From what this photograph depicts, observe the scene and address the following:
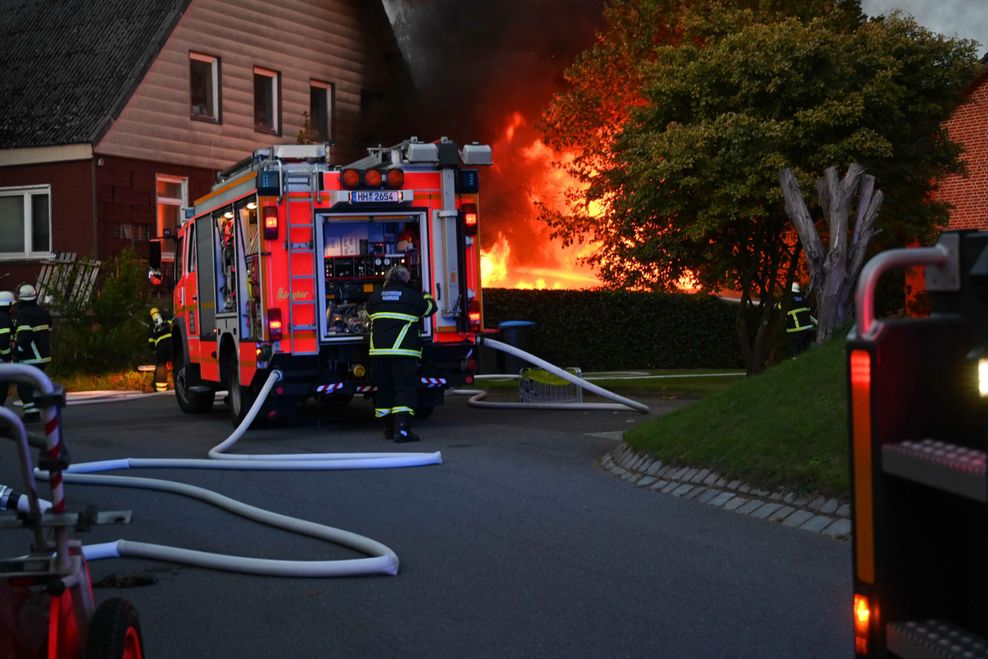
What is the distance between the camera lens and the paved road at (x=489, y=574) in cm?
575

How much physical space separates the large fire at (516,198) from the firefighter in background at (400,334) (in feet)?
56.5

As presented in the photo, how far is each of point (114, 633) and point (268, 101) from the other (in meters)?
28.0

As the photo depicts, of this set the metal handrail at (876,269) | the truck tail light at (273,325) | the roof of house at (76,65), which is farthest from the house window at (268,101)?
the metal handrail at (876,269)

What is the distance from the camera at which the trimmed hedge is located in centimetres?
2683

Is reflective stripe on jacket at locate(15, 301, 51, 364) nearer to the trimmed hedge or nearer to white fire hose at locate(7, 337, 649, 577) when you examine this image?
white fire hose at locate(7, 337, 649, 577)

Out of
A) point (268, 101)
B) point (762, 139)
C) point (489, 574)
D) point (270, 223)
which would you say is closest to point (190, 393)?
point (270, 223)

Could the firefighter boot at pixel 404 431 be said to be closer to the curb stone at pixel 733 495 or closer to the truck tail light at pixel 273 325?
the truck tail light at pixel 273 325

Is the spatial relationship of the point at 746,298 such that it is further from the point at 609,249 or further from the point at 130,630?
the point at 130,630

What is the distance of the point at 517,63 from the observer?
A: 1243 inches

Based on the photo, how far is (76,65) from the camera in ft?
91.5

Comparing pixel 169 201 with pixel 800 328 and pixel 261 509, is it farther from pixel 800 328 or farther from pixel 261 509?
pixel 261 509

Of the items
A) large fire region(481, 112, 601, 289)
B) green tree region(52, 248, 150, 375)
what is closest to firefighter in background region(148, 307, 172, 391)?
green tree region(52, 248, 150, 375)

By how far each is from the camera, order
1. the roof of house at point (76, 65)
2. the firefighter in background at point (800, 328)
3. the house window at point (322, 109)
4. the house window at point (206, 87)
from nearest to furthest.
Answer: the firefighter in background at point (800, 328)
the roof of house at point (76, 65)
the house window at point (206, 87)
the house window at point (322, 109)

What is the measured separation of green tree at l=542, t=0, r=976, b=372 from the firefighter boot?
31.5 feet
